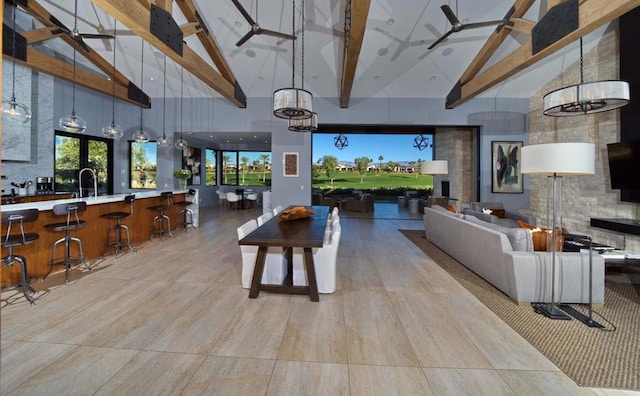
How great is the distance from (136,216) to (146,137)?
1859 millimetres

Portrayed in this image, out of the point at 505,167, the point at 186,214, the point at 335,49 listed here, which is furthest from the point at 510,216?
the point at 186,214

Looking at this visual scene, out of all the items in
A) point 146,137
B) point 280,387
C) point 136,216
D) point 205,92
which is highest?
point 205,92

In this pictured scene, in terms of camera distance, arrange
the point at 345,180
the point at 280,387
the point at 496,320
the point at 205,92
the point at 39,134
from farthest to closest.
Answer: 1. the point at 345,180
2. the point at 205,92
3. the point at 39,134
4. the point at 496,320
5. the point at 280,387

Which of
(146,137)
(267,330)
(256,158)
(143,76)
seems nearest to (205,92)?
(143,76)

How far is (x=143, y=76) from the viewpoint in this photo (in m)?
7.83

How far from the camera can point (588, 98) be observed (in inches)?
160

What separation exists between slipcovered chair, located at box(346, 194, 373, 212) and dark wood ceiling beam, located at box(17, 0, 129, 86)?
8163 millimetres

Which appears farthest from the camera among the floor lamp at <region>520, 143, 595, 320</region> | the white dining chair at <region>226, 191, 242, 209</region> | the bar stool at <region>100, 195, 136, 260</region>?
the white dining chair at <region>226, 191, 242, 209</region>

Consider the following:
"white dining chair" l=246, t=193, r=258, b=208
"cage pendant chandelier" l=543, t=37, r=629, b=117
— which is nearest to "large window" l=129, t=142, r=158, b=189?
"white dining chair" l=246, t=193, r=258, b=208

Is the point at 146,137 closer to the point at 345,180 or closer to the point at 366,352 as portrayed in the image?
the point at 366,352

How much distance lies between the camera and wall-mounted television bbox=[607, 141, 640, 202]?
5023mm

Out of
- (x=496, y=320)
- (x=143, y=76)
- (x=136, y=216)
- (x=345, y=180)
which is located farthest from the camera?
(x=345, y=180)

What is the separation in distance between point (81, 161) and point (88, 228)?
450 centimetres

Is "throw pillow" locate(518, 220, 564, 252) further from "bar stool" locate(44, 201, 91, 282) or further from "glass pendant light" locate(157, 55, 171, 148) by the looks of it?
"glass pendant light" locate(157, 55, 171, 148)
